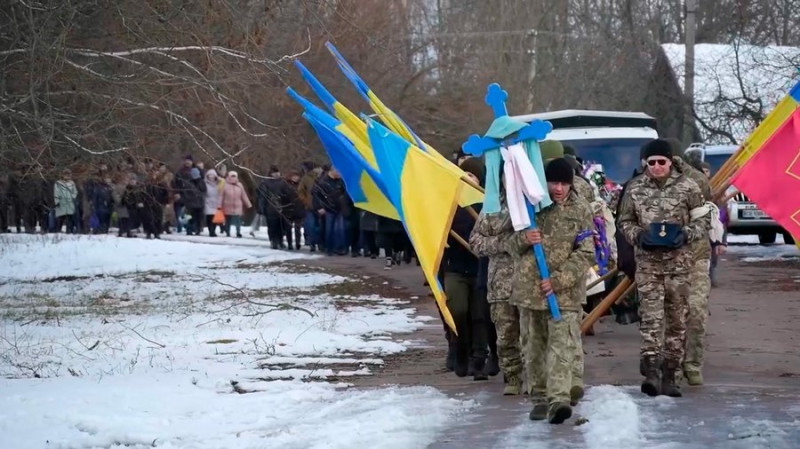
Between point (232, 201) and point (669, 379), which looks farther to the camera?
point (232, 201)

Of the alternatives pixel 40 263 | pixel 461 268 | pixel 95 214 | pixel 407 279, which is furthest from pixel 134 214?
pixel 461 268

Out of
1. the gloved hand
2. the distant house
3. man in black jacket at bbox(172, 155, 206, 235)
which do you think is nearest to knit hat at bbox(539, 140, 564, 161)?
the gloved hand

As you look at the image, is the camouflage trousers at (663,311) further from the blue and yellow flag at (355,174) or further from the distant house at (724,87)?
the distant house at (724,87)

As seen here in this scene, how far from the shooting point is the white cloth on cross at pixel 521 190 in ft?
30.8

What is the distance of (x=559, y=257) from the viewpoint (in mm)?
9438

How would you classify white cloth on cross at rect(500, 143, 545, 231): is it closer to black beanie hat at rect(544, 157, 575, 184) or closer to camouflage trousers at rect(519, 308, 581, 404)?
black beanie hat at rect(544, 157, 575, 184)

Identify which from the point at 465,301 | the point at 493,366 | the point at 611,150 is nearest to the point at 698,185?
the point at 465,301

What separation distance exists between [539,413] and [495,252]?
52.0 inches

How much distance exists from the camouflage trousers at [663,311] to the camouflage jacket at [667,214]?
71mm

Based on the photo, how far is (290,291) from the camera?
1952cm

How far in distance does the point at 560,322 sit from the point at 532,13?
153 ft

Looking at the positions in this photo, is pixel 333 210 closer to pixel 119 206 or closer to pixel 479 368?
pixel 119 206

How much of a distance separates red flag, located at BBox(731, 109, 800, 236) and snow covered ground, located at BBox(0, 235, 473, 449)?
121 inches

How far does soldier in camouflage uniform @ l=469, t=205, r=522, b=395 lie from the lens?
10203mm
